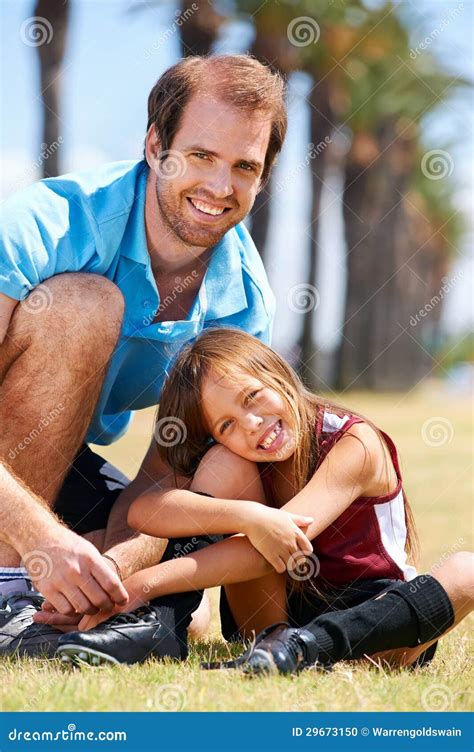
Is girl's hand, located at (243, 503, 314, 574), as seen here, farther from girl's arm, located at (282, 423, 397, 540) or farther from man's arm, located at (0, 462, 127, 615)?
man's arm, located at (0, 462, 127, 615)

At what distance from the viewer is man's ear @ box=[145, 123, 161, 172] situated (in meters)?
3.25

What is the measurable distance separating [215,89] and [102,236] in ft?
2.00

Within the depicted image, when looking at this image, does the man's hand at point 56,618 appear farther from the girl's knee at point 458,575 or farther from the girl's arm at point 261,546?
the girl's knee at point 458,575

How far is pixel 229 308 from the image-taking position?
3.20 metres

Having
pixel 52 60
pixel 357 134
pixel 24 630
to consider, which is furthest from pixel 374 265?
pixel 24 630

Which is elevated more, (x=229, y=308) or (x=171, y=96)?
(x=171, y=96)

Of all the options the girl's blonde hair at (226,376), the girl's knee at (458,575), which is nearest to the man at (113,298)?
the girl's blonde hair at (226,376)

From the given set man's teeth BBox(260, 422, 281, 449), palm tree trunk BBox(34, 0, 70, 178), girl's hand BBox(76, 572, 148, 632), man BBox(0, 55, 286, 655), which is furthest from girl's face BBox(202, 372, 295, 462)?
palm tree trunk BBox(34, 0, 70, 178)

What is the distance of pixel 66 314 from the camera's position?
2750 millimetres

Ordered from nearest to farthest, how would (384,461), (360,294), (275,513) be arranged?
(275,513)
(384,461)
(360,294)

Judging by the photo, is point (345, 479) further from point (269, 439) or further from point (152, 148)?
point (152, 148)

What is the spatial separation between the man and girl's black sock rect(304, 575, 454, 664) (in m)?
0.40
